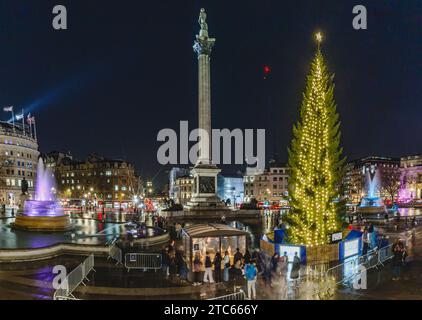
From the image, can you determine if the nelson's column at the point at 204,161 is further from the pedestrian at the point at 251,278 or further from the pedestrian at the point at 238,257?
the pedestrian at the point at 251,278

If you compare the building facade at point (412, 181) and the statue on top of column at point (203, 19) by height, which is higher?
the statue on top of column at point (203, 19)

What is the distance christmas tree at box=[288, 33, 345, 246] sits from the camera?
2075cm

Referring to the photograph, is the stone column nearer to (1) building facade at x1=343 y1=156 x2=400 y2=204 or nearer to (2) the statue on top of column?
(2) the statue on top of column

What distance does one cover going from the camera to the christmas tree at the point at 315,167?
68.1 feet

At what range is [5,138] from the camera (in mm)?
105250

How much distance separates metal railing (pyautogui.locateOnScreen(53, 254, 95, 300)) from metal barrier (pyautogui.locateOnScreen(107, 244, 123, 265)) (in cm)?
228

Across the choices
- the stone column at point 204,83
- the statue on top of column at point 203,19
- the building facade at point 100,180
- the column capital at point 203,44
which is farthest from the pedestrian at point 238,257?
the building facade at point 100,180

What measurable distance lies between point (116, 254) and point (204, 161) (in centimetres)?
4057

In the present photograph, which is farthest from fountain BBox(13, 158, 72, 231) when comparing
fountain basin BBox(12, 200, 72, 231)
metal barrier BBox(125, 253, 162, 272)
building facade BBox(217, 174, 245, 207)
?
building facade BBox(217, 174, 245, 207)

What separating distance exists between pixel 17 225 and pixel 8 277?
17.4 meters

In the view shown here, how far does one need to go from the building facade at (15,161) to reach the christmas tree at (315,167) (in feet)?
313

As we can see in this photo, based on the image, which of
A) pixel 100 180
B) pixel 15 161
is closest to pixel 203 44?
pixel 15 161
